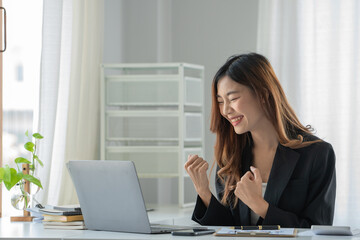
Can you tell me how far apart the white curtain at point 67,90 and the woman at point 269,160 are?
58.4 inches

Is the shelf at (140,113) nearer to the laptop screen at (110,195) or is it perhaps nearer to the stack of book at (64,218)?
the stack of book at (64,218)

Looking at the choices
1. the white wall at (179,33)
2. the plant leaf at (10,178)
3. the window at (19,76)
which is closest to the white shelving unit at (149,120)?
the white wall at (179,33)

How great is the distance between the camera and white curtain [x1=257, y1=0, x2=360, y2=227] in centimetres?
401

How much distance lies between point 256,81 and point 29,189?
1.29 metres

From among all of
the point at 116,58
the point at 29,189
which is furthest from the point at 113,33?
the point at 29,189

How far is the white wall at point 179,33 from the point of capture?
4.57m

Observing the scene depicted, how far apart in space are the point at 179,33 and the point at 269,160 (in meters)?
2.46

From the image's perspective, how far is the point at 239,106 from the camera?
2.36 meters

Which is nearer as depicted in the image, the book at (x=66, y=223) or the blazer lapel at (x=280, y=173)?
the book at (x=66, y=223)

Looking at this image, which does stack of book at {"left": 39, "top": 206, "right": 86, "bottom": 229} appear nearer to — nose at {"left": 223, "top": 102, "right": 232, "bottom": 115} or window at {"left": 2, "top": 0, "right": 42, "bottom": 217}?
nose at {"left": 223, "top": 102, "right": 232, "bottom": 115}

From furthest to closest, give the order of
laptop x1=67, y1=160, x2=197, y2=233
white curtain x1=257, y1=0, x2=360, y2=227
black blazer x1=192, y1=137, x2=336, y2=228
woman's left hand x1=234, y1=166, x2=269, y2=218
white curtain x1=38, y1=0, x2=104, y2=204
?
1. white curtain x1=257, y1=0, x2=360, y2=227
2. white curtain x1=38, y1=0, x2=104, y2=204
3. black blazer x1=192, y1=137, x2=336, y2=228
4. woman's left hand x1=234, y1=166, x2=269, y2=218
5. laptop x1=67, y1=160, x2=197, y2=233

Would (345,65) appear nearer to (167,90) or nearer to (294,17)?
(294,17)

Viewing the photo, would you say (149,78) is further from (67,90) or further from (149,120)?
(67,90)

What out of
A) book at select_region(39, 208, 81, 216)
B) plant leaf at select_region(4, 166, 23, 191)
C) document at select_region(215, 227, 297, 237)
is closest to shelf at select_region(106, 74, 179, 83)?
plant leaf at select_region(4, 166, 23, 191)
